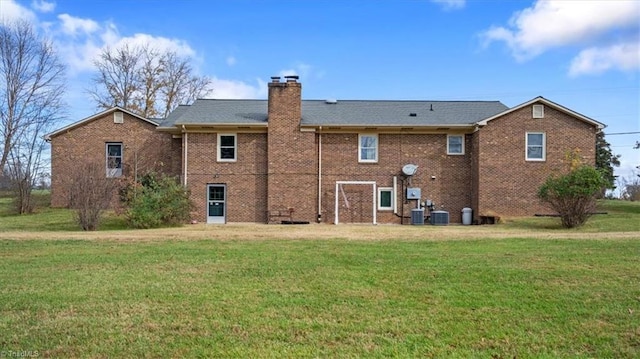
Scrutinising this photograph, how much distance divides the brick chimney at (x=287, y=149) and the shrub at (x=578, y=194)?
398 inches

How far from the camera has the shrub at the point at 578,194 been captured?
1775cm

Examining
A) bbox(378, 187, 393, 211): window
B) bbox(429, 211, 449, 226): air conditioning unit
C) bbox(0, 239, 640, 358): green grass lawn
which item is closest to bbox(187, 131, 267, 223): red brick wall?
bbox(378, 187, 393, 211): window

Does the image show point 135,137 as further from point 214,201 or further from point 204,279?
point 204,279

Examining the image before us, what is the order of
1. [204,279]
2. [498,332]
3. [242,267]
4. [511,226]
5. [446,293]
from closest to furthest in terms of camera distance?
[498,332] → [446,293] → [204,279] → [242,267] → [511,226]

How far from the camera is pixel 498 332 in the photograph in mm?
5121

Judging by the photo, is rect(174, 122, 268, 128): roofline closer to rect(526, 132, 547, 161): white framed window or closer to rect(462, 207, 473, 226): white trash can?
rect(462, 207, 473, 226): white trash can

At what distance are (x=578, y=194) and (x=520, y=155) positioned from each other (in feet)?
15.3

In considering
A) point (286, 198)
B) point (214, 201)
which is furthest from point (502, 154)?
point (214, 201)

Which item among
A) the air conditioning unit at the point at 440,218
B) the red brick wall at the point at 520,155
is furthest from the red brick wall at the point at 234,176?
the red brick wall at the point at 520,155

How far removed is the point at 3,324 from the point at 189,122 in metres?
17.6

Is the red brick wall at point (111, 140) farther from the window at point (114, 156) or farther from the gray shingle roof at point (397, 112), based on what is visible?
the gray shingle roof at point (397, 112)

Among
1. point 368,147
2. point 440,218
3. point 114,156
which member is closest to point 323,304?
point 440,218

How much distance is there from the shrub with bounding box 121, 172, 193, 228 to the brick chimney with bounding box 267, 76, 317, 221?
4.10 m

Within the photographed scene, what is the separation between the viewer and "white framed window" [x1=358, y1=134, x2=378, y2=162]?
23031mm
